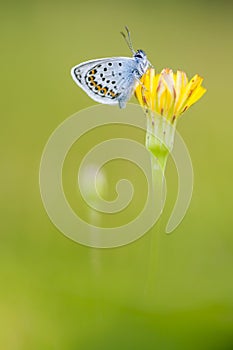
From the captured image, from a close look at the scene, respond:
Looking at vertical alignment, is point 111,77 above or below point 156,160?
→ above

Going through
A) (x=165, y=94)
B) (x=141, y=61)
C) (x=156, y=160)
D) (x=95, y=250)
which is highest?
(x=141, y=61)

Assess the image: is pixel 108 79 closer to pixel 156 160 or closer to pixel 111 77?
pixel 111 77

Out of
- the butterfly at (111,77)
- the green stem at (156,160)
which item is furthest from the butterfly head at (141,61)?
the green stem at (156,160)

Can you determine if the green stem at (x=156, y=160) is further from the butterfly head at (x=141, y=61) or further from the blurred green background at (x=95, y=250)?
the butterfly head at (x=141, y=61)

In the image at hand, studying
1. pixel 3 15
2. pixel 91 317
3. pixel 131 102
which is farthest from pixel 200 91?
Answer: pixel 91 317

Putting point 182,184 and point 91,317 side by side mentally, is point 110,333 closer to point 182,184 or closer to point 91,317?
point 91,317

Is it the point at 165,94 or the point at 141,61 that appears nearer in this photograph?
the point at 165,94

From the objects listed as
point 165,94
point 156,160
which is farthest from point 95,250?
point 165,94
